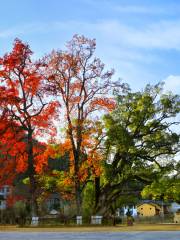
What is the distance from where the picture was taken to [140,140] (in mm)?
42750

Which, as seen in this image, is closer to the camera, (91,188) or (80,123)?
(80,123)

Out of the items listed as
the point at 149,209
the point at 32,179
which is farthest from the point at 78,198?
the point at 149,209

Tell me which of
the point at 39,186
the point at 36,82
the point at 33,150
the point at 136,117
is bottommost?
the point at 39,186

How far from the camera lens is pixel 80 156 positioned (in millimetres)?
41469

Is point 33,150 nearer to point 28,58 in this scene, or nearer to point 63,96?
point 63,96

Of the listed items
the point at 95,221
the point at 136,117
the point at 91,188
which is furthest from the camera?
the point at 91,188

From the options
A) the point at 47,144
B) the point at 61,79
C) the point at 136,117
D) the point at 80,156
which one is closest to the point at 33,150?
the point at 47,144

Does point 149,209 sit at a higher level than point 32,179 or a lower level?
higher

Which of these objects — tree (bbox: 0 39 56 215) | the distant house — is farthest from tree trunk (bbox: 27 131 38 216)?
the distant house

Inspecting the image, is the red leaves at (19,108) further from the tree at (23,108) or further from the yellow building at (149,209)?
the yellow building at (149,209)

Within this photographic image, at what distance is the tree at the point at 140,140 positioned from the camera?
41.9 meters

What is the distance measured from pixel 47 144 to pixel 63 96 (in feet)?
16.4

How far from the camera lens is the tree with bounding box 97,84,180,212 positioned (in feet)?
138

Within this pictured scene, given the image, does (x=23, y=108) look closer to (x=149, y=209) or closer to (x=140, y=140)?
(x=140, y=140)
